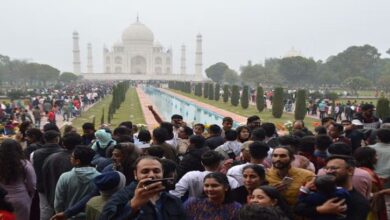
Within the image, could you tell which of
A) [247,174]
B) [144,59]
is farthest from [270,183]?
[144,59]

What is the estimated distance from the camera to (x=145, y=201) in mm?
2195

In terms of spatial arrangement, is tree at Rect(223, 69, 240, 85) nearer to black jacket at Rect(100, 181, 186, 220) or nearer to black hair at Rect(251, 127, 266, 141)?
black hair at Rect(251, 127, 266, 141)

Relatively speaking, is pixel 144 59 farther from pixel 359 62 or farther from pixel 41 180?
pixel 41 180

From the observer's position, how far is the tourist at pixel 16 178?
10.5ft

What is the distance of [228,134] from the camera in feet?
15.3

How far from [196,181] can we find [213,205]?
399 millimetres

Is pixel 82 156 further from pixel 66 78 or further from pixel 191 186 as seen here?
pixel 66 78

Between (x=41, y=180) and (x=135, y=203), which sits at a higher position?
(x=135, y=203)

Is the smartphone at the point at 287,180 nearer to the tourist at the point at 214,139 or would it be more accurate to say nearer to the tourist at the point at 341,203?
the tourist at the point at 341,203

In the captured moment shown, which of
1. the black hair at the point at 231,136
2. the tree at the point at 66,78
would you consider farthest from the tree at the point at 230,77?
the black hair at the point at 231,136

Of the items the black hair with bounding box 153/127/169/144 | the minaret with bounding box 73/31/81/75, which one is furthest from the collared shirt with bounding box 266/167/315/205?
the minaret with bounding box 73/31/81/75

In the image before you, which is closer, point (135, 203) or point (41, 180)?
point (135, 203)

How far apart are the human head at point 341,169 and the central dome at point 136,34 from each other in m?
68.6

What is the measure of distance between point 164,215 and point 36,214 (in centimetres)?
150
